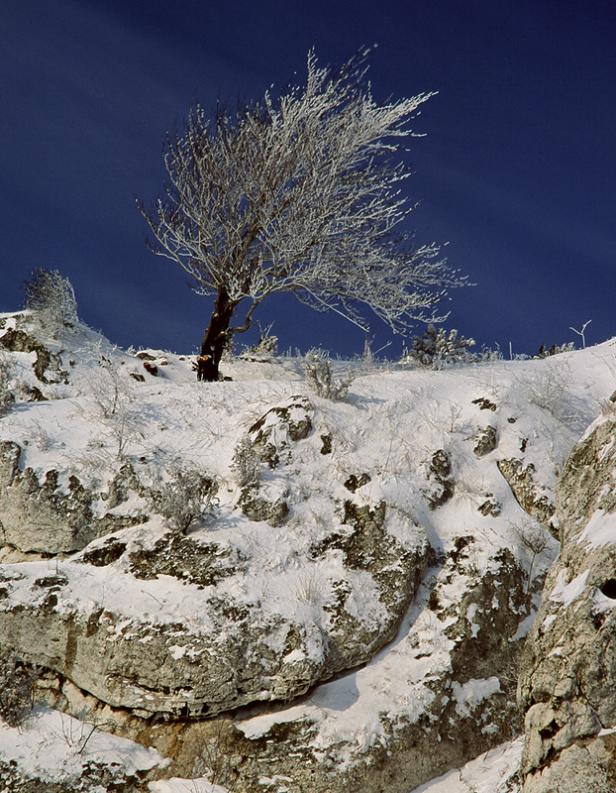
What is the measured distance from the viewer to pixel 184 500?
337 inches

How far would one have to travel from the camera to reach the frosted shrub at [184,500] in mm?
8547

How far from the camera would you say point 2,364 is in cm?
1269

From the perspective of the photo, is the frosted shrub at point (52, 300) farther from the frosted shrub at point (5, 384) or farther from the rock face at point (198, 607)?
the rock face at point (198, 607)

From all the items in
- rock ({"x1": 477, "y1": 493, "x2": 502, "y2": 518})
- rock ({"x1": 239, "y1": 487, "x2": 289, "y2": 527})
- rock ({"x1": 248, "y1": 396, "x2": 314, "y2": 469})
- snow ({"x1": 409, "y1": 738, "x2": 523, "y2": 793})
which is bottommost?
snow ({"x1": 409, "y1": 738, "x2": 523, "y2": 793})

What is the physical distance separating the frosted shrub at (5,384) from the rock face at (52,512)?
1714 mm

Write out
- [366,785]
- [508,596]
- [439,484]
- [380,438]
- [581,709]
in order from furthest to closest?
[380,438]
[439,484]
[508,596]
[366,785]
[581,709]

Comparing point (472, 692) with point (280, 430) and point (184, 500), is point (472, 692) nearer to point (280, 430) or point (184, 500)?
point (184, 500)

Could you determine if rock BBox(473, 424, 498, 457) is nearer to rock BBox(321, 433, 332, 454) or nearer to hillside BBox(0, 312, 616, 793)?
hillside BBox(0, 312, 616, 793)

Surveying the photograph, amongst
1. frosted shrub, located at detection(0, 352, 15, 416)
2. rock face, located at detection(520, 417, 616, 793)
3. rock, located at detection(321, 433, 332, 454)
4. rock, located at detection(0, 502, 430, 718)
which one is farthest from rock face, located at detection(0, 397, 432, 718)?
rock face, located at detection(520, 417, 616, 793)

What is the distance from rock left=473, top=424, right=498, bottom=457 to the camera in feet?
34.3

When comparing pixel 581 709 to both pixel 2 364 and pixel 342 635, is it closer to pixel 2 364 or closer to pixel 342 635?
pixel 342 635

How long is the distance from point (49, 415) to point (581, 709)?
9088 millimetres

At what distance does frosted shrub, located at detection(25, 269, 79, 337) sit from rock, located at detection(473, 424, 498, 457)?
33.9 feet

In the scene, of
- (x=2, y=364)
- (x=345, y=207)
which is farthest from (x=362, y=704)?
(x=345, y=207)
